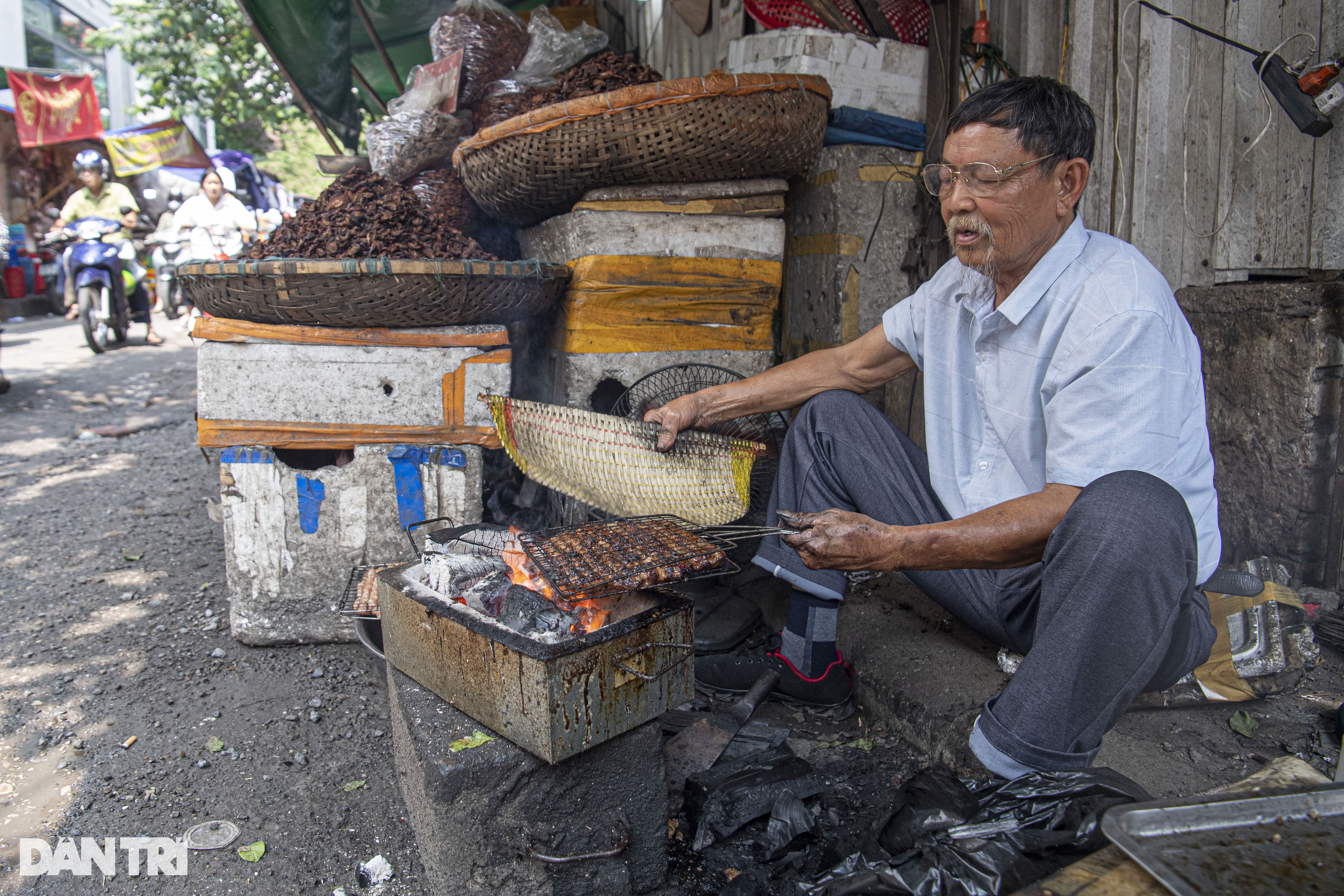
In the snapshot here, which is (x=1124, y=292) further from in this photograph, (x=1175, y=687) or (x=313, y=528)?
(x=313, y=528)


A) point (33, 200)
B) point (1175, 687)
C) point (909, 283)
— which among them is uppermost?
point (33, 200)

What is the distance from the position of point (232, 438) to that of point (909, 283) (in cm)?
272

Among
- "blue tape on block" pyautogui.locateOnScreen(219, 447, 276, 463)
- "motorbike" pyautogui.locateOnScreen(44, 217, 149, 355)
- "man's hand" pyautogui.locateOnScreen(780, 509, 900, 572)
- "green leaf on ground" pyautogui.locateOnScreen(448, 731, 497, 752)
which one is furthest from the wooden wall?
"motorbike" pyautogui.locateOnScreen(44, 217, 149, 355)

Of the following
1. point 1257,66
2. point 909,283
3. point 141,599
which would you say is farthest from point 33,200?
point 1257,66

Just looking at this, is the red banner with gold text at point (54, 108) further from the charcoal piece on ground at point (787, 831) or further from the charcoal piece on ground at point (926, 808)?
the charcoal piece on ground at point (926, 808)

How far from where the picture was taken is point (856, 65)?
344 cm

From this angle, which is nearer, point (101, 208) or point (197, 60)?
point (101, 208)

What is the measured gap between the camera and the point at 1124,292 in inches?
69.7

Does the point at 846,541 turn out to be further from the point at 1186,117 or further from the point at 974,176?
the point at 1186,117

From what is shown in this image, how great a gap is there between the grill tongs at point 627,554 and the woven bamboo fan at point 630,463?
380 millimetres

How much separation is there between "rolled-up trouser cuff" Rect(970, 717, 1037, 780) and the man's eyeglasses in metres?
1.22

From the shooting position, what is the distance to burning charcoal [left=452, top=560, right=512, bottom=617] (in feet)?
6.37

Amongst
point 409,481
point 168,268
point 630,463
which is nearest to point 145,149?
point 168,268

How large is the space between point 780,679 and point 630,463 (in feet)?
2.67
